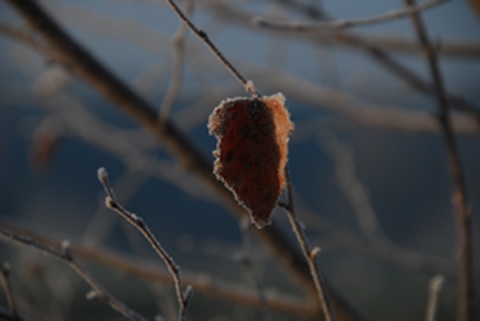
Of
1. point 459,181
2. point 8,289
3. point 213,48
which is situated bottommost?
point 8,289

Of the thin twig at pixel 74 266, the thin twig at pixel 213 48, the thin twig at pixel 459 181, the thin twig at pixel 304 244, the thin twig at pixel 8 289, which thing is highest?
the thin twig at pixel 459 181

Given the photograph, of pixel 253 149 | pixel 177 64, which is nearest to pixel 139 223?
pixel 253 149

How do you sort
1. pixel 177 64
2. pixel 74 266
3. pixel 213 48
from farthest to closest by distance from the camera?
pixel 177 64 → pixel 74 266 → pixel 213 48


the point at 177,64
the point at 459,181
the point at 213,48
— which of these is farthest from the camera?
the point at 177,64

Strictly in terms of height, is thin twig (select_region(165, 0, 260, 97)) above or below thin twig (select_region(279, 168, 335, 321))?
above

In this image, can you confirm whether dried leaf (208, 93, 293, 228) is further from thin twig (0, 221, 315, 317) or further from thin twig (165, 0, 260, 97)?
thin twig (0, 221, 315, 317)

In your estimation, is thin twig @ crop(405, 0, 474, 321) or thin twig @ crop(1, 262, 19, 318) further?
thin twig @ crop(405, 0, 474, 321)

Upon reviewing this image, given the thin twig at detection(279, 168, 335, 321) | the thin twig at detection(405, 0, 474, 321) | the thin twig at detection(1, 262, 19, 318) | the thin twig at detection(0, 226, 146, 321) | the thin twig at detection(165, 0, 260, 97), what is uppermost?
the thin twig at detection(405, 0, 474, 321)

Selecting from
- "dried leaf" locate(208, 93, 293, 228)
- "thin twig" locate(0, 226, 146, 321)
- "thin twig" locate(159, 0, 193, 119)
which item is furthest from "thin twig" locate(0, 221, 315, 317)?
"dried leaf" locate(208, 93, 293, 228)

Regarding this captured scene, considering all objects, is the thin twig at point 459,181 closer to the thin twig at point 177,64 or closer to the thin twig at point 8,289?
the thin twig at point 177,64

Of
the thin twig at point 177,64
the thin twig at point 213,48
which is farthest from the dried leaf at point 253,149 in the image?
the thin twig at point 177,64

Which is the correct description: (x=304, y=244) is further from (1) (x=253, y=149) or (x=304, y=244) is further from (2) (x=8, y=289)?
(2) (x=8, y=289)
